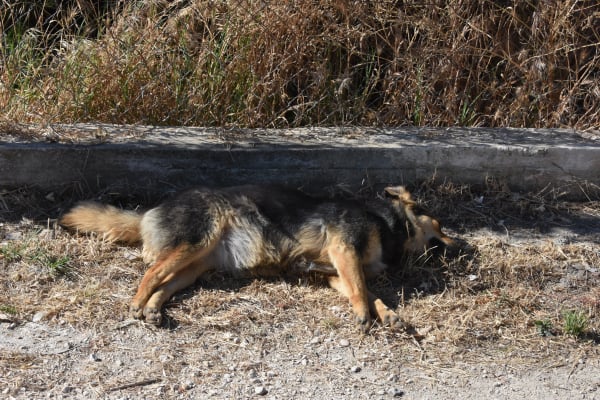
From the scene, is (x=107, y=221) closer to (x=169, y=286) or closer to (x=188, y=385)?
(x=169, y=286)

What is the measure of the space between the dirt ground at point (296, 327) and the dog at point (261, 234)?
0.11 metres

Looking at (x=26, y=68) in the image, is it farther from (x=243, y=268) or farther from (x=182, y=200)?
(x=243, y=268)

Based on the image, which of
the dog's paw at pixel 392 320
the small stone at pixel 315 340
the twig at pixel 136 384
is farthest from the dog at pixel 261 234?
the twig at pixel 136 384

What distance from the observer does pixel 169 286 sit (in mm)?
4773

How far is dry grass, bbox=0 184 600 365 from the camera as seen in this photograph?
176 inches

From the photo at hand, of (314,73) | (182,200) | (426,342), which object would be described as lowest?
(426,342)

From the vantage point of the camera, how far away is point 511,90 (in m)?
6.71

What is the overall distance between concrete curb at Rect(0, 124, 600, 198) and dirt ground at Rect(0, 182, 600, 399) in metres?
0.22

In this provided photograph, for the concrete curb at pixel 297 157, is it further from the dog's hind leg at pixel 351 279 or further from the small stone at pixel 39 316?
the small stone at pixel 39 316

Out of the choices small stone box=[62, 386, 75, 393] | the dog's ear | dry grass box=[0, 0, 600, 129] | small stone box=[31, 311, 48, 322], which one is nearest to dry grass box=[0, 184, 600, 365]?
small stone box=[31, 311, 48, 322]

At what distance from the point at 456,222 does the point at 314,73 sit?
5.45ft

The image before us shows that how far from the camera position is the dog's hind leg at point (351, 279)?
461cm

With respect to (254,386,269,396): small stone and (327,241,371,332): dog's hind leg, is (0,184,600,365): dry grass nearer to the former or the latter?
(327,241,371,332): dog's hind leg

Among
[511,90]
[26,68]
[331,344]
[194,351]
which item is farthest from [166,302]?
[511,90]
